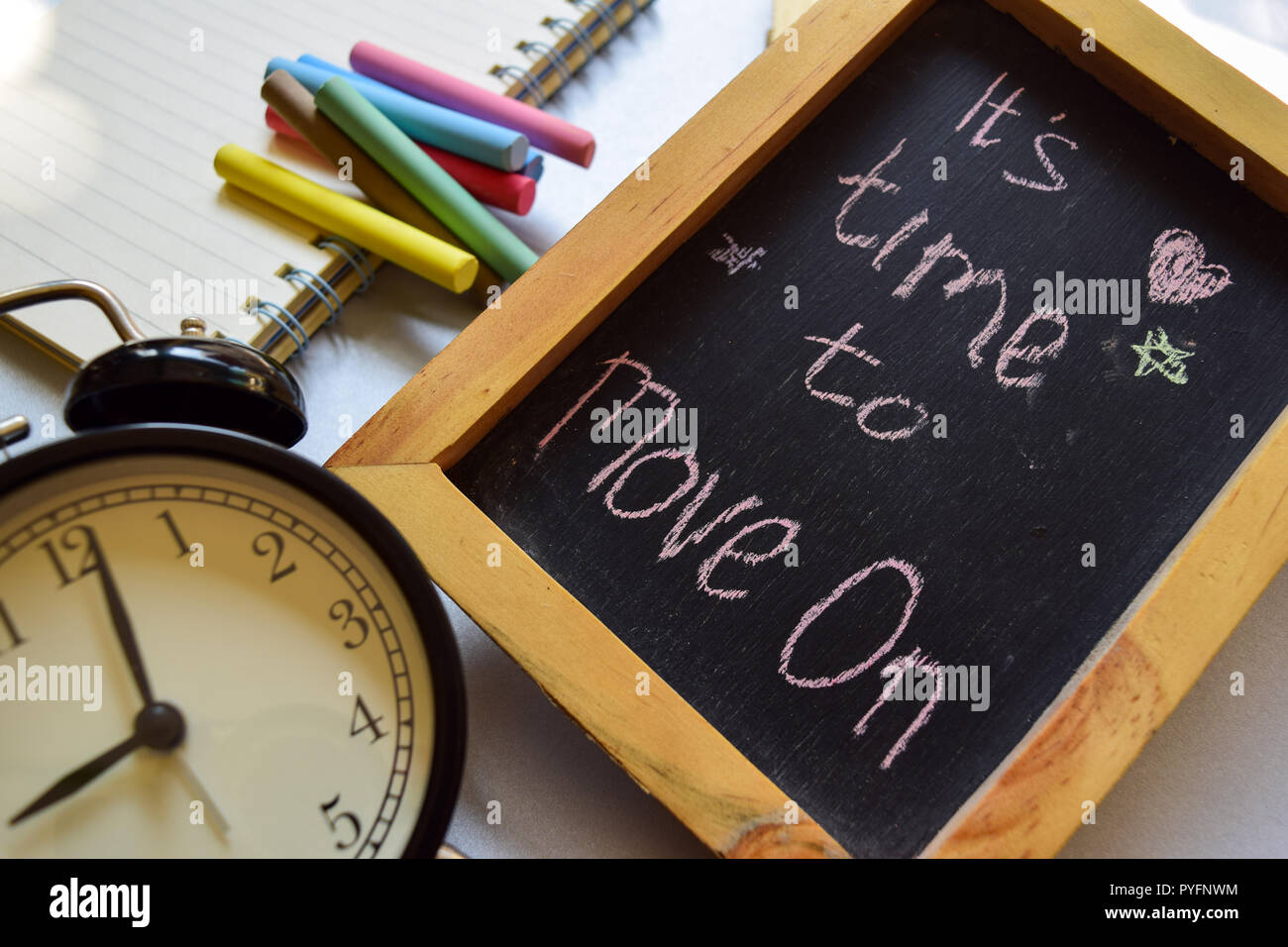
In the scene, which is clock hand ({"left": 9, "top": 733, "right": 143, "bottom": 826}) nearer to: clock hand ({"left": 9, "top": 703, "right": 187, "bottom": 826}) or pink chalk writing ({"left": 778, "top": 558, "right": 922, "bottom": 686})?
clock hand ({"left": 9, "top": 703, "right": 187, "bottom": 826})

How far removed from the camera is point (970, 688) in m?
0.59

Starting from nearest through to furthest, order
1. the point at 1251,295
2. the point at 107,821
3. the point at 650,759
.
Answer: the point at 107,821 < the point at 650,759 < the point at 1251,295

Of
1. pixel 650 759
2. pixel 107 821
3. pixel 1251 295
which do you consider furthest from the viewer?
pixel 1251 295

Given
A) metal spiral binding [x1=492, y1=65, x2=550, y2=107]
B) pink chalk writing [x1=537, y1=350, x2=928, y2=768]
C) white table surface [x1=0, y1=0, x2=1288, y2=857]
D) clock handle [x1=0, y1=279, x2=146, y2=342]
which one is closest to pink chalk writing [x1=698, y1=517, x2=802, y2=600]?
pink chalk writing [x1=537, y1=350, x2=928, y2=768]

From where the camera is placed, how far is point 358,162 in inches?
30.6

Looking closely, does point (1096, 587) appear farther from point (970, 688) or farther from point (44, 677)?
point (44, 677)

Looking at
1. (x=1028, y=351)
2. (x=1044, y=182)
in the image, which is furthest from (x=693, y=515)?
(x=1044, y=182)

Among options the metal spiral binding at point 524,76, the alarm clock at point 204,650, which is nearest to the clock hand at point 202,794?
the alarm clock at point 204,650

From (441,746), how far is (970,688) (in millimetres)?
307

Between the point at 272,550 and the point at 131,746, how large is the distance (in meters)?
0.11

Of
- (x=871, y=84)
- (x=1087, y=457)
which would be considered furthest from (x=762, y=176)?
(x=1087, y=457)

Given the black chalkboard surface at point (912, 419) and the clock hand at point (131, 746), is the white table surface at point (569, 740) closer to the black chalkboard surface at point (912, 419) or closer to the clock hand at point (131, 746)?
the black chalkboard surface at point (912, 419)

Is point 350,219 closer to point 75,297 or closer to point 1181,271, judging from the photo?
point 75,297

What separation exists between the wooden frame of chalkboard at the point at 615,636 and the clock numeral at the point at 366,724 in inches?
4.2
